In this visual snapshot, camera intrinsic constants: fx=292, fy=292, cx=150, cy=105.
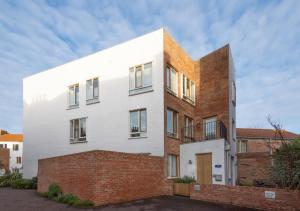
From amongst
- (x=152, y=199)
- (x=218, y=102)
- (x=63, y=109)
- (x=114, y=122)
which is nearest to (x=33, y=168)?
(x=63, y=109)

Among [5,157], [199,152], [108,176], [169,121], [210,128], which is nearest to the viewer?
[108,176]

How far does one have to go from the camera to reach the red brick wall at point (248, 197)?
11.4 m

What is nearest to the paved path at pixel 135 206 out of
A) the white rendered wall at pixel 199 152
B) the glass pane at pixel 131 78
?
the white rendered wall at pixel 199 152

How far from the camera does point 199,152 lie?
17312 mm

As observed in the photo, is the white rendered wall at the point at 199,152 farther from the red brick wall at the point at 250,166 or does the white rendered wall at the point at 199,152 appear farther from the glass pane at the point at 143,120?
the red brick wall at the point at 250,166

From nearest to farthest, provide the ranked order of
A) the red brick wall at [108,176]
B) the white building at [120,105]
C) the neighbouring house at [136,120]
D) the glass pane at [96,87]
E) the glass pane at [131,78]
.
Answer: the red brick wall at [108,176]
the neighbouring house at [136,120]
the white building at [120,105]
the glass pane at [131,78]
the glass pane at [96,87]

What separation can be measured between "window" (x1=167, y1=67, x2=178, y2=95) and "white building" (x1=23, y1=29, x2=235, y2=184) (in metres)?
0.06

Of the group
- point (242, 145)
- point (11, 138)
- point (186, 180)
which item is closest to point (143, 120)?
point (186, 180)

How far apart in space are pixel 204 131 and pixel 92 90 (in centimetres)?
874

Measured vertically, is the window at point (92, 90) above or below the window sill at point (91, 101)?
above

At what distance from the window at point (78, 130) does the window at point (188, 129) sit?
744 centimetres

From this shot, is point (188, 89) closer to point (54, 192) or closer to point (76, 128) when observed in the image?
point (76, 128)

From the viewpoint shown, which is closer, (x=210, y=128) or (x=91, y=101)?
(x=210, y=128)

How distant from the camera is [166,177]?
16.9m
